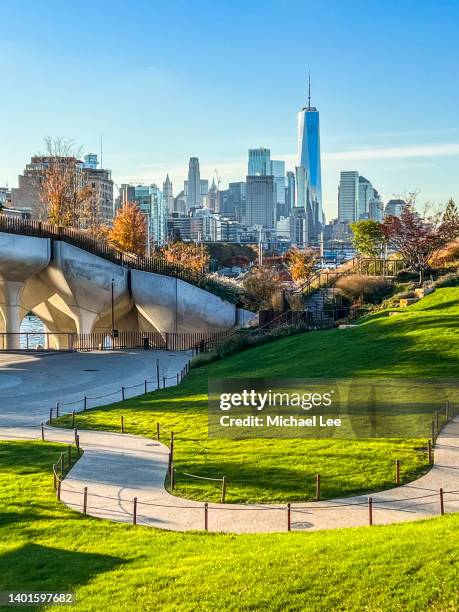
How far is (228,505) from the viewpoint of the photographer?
15070 millimetres

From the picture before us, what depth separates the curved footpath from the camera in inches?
544

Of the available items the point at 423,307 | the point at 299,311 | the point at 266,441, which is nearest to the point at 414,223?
the point at 299,311

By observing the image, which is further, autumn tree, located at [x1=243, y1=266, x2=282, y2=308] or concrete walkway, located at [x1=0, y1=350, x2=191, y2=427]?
autumn tree, located at [x1=243, y1=266, x2=282, y2=308]

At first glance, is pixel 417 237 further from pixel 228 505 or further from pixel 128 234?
pixel 228 505

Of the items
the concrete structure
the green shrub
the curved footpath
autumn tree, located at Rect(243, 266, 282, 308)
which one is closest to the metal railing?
the concrete structure

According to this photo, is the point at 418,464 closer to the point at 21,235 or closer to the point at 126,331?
the point at 21,235

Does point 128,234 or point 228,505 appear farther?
point 128,234

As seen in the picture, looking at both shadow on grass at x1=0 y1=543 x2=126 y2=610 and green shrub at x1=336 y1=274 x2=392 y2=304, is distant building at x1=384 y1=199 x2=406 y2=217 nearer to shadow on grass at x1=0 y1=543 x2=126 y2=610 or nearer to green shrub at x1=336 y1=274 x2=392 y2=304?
green shrub at x1=336 y1=274 x2=392 y2=304

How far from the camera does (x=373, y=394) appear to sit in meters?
22.4

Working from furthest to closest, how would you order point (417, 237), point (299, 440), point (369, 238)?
point (369, 238), point (417, 237), point (299, 440)

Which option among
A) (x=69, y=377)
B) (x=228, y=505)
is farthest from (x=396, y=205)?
(x=228, y=505)

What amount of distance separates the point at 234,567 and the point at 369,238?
50.9 meters

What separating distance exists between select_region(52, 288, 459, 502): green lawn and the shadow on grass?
3766 millimetres

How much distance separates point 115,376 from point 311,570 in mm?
24773
